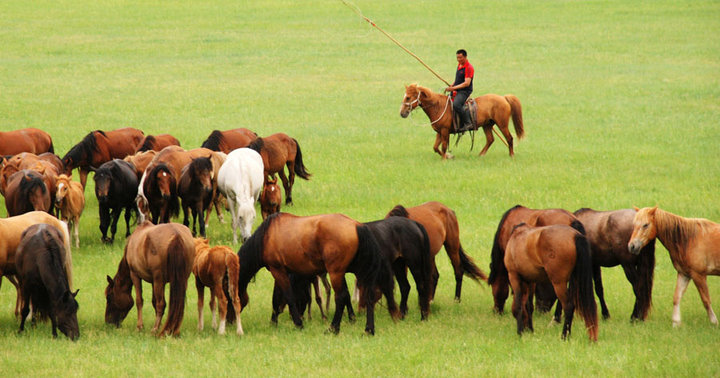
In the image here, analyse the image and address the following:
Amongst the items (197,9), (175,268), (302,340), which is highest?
(197,9)

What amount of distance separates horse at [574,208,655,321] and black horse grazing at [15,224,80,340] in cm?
638

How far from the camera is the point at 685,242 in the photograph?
10578 millimetres

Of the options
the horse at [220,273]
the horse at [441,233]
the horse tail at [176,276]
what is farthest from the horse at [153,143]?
the horse tail at [176,276]

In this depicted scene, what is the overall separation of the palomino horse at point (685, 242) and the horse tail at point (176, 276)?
5.26m

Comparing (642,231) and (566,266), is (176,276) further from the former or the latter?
(642,231)

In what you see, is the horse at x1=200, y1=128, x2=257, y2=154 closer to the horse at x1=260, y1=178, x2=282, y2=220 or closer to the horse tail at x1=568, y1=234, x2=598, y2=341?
the horse at x1=260, y1=178, x2=282, y2=220

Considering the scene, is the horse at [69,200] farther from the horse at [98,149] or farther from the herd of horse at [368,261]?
the herd of horse at [368,261]

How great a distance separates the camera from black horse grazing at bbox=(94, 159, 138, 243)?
14.9 meters

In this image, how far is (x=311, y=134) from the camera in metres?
27.2

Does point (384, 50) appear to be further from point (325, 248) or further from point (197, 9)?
point (325, 248)

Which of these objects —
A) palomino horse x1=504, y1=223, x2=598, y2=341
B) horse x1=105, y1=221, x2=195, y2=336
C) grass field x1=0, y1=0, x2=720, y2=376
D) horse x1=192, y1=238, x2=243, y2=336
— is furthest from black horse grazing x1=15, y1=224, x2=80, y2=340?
palomino horse x1=504, y1=223, x2=598, y2=341

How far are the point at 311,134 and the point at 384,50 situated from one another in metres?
19.2

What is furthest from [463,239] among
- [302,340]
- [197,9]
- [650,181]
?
[197,9]

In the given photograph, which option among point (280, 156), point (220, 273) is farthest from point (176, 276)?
point (280, 156)
